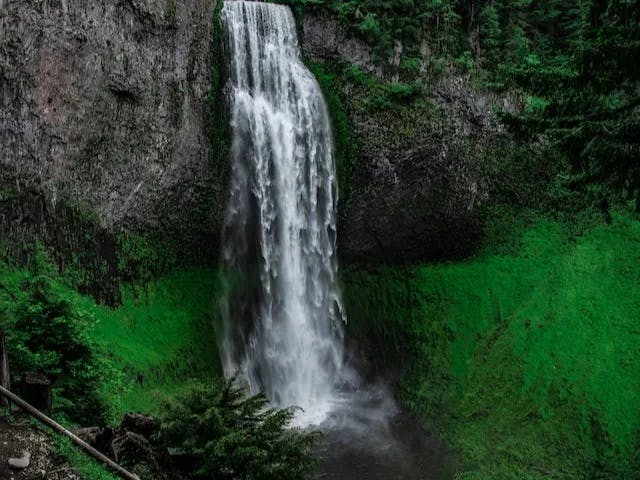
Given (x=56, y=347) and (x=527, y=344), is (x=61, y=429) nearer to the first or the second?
(x=56, y=347)

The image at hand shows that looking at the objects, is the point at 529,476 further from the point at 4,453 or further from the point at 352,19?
the point at 352,19

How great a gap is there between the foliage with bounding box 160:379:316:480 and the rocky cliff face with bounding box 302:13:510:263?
40.2ft

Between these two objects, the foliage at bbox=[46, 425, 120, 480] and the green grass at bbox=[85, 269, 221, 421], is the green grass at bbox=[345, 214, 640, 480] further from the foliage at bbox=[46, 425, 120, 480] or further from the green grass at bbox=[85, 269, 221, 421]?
the foliage at bbox=[46, 425, 120, 480]

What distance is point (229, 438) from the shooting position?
28.4ft

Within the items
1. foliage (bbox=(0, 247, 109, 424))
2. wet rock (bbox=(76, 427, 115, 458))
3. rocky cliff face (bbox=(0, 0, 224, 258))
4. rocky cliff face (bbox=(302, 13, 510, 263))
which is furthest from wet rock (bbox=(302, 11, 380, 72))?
wet rock (bbox=(76, 427, 115, 458))

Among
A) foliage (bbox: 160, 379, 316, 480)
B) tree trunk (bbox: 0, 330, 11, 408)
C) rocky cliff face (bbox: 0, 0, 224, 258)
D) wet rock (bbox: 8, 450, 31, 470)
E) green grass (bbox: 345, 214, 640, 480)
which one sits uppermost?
rocky cliff face (bbox: 0, 0, 224, 258)

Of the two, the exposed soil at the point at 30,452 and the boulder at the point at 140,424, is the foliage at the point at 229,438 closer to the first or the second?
the boulder at the point at 140,424

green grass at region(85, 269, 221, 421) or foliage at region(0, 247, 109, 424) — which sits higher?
foliage at region(0, 247, 109, 424)

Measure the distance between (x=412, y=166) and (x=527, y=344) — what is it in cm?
715

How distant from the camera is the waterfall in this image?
18.7 metres

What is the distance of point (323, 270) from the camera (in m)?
20.2

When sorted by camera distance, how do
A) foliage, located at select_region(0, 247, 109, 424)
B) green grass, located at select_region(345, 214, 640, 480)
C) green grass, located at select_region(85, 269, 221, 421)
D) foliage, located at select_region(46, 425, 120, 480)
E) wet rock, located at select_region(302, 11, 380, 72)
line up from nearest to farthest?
foliage, located at select_region(46, 425, 120, 480) → foliage, located at select_region(0, 247, 109, 424) → green grass, located at select_region(85, 269, 221, 421) → green grass, located at select_region(345, 214, 640, 480) → wet rock, located at select_region(302, 11, 380, 72)

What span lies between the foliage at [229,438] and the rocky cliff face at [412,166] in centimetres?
1227

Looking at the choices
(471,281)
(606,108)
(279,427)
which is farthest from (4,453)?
(471,281)
